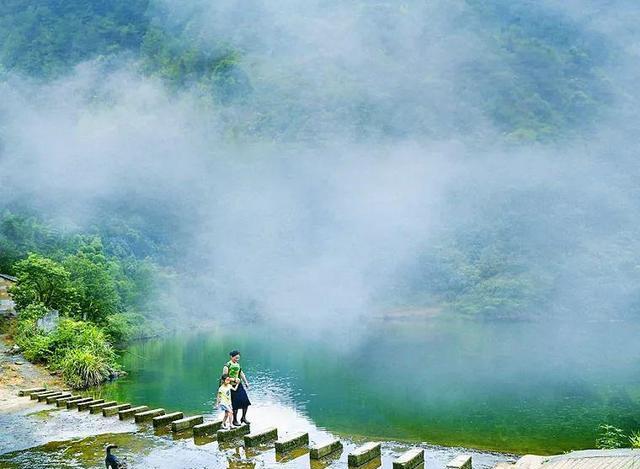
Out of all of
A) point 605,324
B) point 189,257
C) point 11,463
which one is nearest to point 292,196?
point 189,257

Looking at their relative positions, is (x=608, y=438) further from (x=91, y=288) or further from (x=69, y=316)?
(x=91, y=288)

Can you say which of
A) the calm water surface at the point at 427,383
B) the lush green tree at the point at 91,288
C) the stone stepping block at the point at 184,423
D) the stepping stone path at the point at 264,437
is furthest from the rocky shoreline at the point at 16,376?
the stone stepping block at the point at 184,423

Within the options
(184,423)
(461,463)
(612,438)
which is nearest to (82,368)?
(184,423)

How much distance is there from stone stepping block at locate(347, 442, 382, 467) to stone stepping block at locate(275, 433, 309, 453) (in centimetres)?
146

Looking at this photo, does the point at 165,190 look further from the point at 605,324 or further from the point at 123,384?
the point at 123,384

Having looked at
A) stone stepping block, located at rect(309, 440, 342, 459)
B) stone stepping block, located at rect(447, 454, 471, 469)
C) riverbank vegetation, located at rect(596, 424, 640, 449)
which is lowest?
riverbank vegetation, located at rect(596, 424, 640, 449)

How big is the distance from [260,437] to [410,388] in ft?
63.2

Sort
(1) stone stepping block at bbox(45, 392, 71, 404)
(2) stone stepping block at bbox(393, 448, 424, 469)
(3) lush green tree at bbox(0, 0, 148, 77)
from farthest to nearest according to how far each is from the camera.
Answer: (3) lush green tree at bbox(0, 0, 148, 77) < (1) stone stepping block at bbox(45, 392, 71, 404) < (2) stone stepping block at bbox(393, 448, 424, 469)

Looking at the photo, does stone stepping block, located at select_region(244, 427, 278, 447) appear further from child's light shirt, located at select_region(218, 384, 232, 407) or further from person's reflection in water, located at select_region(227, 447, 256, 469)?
child's light shirt, located at select_region(218, 384, 232, 407)

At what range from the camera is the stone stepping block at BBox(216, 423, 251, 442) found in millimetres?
13719

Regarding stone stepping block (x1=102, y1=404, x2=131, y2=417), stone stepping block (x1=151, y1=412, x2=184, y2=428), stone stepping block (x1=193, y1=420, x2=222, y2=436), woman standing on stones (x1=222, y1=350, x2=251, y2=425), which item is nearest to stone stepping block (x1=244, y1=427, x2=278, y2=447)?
woman standing on stones (x1=222, y1=350, x2=251, y2=425)

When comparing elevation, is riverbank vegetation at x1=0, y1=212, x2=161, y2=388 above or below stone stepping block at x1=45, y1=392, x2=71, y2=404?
above

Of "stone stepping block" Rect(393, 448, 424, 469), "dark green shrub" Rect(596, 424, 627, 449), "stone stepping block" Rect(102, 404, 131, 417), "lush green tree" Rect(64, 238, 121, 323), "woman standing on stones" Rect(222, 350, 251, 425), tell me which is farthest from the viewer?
"lush green tree" Rect(64, 238, 121, 323)

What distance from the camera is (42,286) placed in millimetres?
34844
